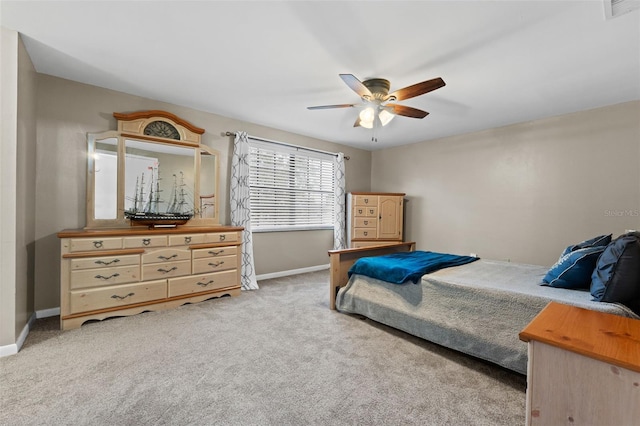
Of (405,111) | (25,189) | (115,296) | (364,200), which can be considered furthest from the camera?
(364,200)

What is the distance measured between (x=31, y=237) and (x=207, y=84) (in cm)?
230

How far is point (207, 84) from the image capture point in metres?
3.06

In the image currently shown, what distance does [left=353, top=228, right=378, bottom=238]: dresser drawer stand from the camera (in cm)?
528

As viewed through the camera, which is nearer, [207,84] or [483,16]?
[483,16]

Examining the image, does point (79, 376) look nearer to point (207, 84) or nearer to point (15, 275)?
point (15, 275)

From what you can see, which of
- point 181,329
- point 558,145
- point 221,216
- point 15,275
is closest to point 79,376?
point 181,329

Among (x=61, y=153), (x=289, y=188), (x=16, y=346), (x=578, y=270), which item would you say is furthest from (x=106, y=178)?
(x=578, y=270)

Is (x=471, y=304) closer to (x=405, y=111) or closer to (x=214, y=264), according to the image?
(x=405, y=111)

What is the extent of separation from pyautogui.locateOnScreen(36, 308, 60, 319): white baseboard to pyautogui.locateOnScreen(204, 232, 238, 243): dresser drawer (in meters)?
1.62

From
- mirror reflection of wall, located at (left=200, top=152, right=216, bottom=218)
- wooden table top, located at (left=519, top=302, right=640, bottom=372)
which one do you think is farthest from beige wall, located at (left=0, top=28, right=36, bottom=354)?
wooden table top, located at (left=519, top=302, right=640, bottom=372)

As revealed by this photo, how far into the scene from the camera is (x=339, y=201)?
5457 mm

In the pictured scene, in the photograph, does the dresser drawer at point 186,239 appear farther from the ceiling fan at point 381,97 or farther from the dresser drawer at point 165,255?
the ceiling fan at point 381,97

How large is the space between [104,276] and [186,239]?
84 centimetres

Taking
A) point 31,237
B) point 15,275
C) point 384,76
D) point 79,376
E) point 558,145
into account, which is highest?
point 384,76
